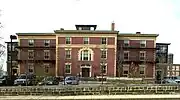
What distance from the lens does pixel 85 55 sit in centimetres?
7631

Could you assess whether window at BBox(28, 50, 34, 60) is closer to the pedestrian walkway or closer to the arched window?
the arched window

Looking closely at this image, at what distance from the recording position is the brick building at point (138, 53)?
3086 inches

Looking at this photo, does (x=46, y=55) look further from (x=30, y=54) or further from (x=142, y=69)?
(x=142, y=69)

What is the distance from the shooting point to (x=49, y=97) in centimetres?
1994

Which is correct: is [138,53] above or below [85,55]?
above

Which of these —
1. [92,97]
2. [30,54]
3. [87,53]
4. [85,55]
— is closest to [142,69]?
[87,53]

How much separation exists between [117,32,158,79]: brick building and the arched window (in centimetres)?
638

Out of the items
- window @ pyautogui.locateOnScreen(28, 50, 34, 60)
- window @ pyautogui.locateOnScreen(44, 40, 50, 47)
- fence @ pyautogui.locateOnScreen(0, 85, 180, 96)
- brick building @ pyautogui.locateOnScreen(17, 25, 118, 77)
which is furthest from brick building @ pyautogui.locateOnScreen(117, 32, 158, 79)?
fence @ pyautogui.locateOnScreen(0, 85, 180, 96)

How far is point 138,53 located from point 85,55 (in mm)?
12709

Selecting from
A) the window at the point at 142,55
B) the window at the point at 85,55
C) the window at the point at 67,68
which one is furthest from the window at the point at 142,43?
the window at the point at 67,68

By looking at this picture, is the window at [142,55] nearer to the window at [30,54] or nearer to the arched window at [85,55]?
the arched window at [85,55]

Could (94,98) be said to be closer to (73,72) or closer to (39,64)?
(73,72)

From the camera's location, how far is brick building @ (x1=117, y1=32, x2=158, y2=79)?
78375 millimetres

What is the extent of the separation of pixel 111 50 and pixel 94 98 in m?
56.7
